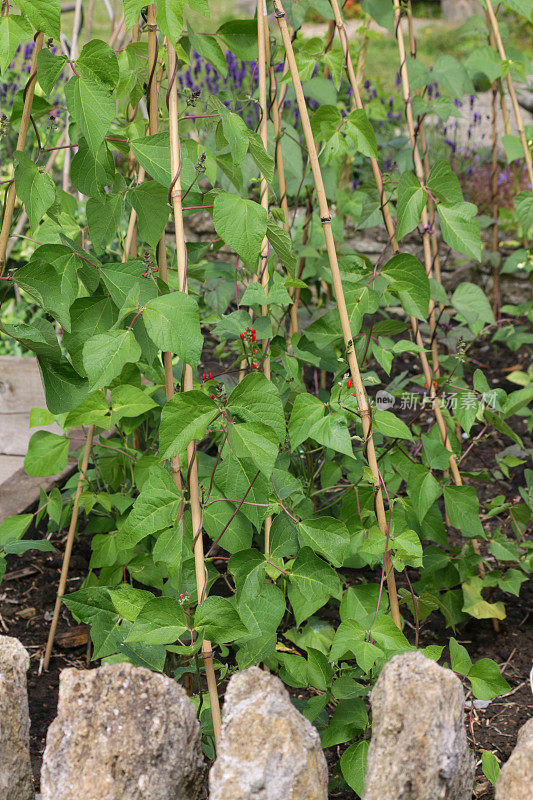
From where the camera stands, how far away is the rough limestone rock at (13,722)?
3.86ft

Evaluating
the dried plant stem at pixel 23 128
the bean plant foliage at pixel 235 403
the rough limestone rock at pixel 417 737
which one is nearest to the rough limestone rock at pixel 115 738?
the bean plant foliage at pixel 235 403

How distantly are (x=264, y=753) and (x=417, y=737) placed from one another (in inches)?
8.3

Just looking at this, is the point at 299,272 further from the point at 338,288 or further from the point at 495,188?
the point at 495,188

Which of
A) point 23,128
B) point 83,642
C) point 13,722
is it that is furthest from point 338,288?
point 83,642

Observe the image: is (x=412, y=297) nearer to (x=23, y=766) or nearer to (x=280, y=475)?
(x=280, y=475)

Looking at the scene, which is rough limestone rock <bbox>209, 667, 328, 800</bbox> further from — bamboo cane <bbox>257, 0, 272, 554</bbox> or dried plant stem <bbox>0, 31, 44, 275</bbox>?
dried plant stem <bbox>0, 31, 44, 275</bbox>

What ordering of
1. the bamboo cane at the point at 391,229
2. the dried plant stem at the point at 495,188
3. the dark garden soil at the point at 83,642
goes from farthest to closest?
the dried plant stem at the point at 495,188
the dark garden soil at the point at 83,642
the bamboo cane at the point at 391,229

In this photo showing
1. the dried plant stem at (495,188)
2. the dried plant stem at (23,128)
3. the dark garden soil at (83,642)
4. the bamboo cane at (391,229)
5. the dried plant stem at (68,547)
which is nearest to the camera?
the dried plant stem at (23,128)

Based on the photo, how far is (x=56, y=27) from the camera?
4.02 feet

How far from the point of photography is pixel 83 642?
6.61 feet

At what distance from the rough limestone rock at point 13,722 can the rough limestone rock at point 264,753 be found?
35cm

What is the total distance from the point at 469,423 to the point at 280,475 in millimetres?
484

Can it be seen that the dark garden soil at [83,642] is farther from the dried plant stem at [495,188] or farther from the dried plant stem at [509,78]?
the dried plant stem at [495,188]

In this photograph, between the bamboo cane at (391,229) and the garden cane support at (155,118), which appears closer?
the garden cane support at (155,118)
